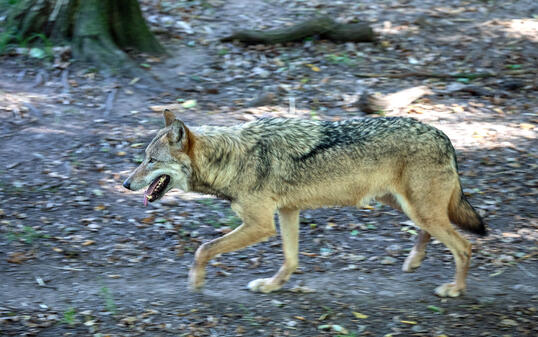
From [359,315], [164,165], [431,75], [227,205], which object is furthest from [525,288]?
[431,75]

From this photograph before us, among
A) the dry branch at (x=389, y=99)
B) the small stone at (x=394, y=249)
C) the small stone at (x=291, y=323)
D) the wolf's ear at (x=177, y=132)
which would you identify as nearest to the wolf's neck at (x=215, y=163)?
the wolf's ear at (x=177, y=132)

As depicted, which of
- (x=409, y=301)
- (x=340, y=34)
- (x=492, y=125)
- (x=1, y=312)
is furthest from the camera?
(x=340, y=34)

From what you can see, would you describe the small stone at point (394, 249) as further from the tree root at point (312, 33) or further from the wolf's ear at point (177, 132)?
→ the tree root at point (312, 33)

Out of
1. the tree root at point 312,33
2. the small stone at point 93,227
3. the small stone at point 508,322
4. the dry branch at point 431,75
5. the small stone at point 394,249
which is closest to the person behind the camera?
the small stone at point 508,322

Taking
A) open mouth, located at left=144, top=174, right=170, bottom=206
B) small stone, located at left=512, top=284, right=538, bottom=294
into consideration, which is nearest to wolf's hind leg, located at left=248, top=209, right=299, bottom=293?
open mouth, located at left=144, top=174, right=170, bottom=206

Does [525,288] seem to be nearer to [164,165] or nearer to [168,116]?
[164,165]

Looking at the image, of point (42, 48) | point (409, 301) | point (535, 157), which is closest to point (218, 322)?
point (409, 301)

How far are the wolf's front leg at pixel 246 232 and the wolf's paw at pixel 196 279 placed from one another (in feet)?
0.07

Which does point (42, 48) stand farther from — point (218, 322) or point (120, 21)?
point (218, 322)

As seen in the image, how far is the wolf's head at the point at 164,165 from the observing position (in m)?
5.39

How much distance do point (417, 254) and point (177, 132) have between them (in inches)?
100

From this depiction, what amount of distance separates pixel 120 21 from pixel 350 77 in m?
3.60

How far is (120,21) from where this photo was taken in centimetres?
989

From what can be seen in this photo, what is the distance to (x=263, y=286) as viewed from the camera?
5.79 m
